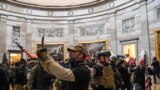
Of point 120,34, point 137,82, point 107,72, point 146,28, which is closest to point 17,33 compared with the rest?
point 120,34

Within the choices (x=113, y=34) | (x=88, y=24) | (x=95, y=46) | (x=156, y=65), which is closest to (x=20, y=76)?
(x=156, y=65)

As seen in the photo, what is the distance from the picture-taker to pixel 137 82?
8250 millimetres

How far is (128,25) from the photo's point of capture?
69.7ft

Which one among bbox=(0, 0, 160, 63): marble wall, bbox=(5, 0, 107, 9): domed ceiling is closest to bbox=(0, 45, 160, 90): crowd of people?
bbox=(0, 0, 160, 63): marble wall

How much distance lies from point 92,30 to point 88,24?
746mm

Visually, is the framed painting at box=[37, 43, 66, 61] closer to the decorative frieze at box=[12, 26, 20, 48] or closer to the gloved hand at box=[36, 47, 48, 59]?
the decorative frieze at box=[12, 26, 20, 48]

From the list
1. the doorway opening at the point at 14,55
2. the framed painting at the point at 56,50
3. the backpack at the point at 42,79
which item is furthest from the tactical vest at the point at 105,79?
the framed painting at the point at 56,50

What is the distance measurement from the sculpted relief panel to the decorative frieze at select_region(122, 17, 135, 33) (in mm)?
2874

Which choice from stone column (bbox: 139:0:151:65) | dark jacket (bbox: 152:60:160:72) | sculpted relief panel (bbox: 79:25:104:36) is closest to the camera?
dark jacket (bbox: 152:60:160:72)

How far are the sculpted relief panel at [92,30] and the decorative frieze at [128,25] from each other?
9.43ft

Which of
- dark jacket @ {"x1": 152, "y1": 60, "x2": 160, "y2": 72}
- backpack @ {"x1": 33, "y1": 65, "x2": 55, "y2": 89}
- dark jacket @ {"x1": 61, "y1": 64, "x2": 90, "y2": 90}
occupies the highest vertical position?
dark jacket @ {"x1": 61, "y1": 64, "x2": 90, "y2": 90}

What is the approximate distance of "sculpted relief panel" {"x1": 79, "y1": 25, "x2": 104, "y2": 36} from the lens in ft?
79.7

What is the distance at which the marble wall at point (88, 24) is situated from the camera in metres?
19.1

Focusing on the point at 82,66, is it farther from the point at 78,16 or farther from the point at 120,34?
the point at 78,16
